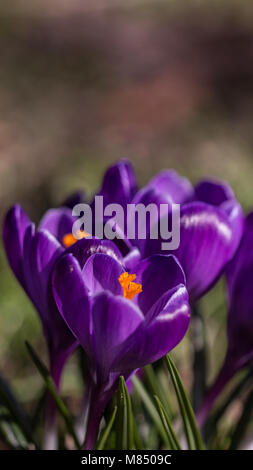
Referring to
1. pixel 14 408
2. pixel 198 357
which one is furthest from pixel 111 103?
pixel 14 408

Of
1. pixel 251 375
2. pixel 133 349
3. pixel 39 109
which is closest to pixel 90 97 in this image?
pixel 39 109

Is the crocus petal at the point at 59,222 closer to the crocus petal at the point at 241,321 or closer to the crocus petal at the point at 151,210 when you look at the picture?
the crocus petal at the point at 151,210

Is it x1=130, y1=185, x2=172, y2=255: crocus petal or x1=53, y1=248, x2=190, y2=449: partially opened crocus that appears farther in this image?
x1=130, y1=185, x2=172, y2=255: crocus petal

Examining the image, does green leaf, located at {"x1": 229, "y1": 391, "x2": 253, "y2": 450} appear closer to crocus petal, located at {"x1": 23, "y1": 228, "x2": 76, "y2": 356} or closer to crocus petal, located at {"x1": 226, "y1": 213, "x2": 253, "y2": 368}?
crocus petal, located at {"x1": 226, "y1": 213, "x2": 253, "y2": 368}

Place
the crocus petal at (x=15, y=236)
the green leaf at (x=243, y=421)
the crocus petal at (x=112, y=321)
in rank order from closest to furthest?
the crocus petal at (x=112, y=321)
the crocus petal at (x=15, y=236)
the green leaf at (x=243, y=421)

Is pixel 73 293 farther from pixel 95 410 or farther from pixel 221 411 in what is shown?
pixel 221 411

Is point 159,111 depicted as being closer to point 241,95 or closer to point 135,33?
point 241,95

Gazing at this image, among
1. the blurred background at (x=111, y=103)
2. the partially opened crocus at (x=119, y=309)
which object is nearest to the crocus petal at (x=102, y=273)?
the partially opened crocus at (x=119, y=309)

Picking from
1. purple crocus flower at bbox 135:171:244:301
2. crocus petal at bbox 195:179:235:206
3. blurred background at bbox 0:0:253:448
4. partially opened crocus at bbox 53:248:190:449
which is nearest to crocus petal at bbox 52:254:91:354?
partially opened crocus at bbox 53:248:190:449
